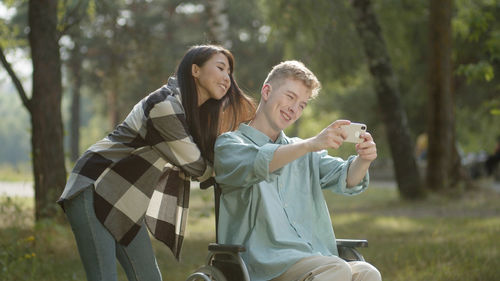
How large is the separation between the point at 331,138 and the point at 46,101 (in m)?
4.98

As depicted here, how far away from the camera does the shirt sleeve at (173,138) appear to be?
3662 millimetres

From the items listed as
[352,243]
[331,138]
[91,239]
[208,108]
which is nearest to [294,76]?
[208,108]

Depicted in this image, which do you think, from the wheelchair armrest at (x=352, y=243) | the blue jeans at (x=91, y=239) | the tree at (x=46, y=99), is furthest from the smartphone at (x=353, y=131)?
the tree at (x=46, y=99)

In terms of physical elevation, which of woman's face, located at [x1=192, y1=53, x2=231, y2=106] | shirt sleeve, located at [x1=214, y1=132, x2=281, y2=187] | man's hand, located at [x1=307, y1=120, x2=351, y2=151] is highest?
woman's face, located at [x1=192, y1=53, x2=231, y2=106]

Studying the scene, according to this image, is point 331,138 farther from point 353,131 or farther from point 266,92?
point 266,92

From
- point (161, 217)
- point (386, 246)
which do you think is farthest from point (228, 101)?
point (386, 246)

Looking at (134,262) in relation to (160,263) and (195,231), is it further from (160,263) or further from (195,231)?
(195,231)

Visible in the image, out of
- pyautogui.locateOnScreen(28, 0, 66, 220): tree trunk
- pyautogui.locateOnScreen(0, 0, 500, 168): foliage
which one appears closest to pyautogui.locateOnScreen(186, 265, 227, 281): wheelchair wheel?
pyautogui.locateOnScreen(0, 0, 500, 168): foliage

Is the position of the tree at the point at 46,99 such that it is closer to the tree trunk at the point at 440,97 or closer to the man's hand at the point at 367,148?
the man's hand at the point at 367,148

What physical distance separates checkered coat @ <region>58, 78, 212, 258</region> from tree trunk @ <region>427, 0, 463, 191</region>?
10.6 metres

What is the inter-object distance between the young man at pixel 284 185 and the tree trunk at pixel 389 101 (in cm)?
876

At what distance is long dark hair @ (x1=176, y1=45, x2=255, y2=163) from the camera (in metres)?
3.89

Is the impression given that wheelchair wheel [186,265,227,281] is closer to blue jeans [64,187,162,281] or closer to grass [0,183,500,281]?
blue jeans [64,187,162,281]

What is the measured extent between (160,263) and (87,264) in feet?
10.2
